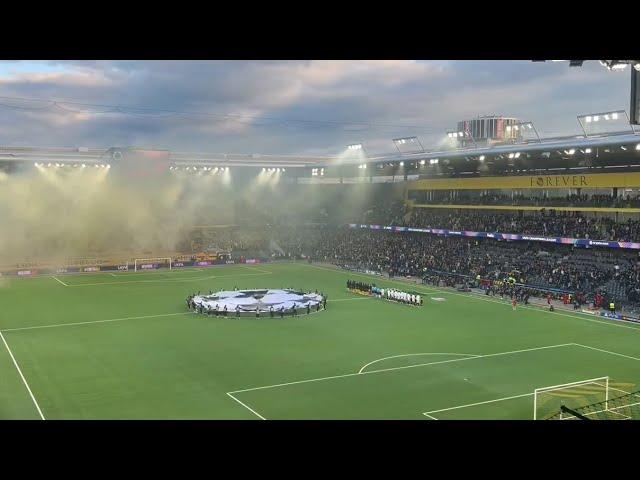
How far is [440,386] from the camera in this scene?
72.7ft

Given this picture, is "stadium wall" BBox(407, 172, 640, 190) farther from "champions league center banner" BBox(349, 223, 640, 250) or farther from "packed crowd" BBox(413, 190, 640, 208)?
"champions league center banner" BBox(349, 223, 640, 250)

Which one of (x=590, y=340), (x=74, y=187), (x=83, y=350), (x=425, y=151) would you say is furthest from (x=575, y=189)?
(x=74, y=187)

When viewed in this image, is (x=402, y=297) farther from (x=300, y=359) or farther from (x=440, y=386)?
(x=440, y=386)

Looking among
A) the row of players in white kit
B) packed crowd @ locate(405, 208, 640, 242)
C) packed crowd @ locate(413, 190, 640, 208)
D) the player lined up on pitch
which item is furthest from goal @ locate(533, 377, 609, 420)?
packed crowd @ locate(413, 190, 640, 208)

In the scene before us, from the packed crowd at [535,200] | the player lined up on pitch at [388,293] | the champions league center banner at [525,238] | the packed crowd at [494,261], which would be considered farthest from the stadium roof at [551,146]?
the player lined up on pitch at [388,293]

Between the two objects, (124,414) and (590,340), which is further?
(590,340)

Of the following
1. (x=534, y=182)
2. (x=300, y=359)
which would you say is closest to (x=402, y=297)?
(x=300, y=359)

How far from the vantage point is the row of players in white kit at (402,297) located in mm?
39750

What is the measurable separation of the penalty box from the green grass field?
65 millimetres

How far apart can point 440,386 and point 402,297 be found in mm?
18779
